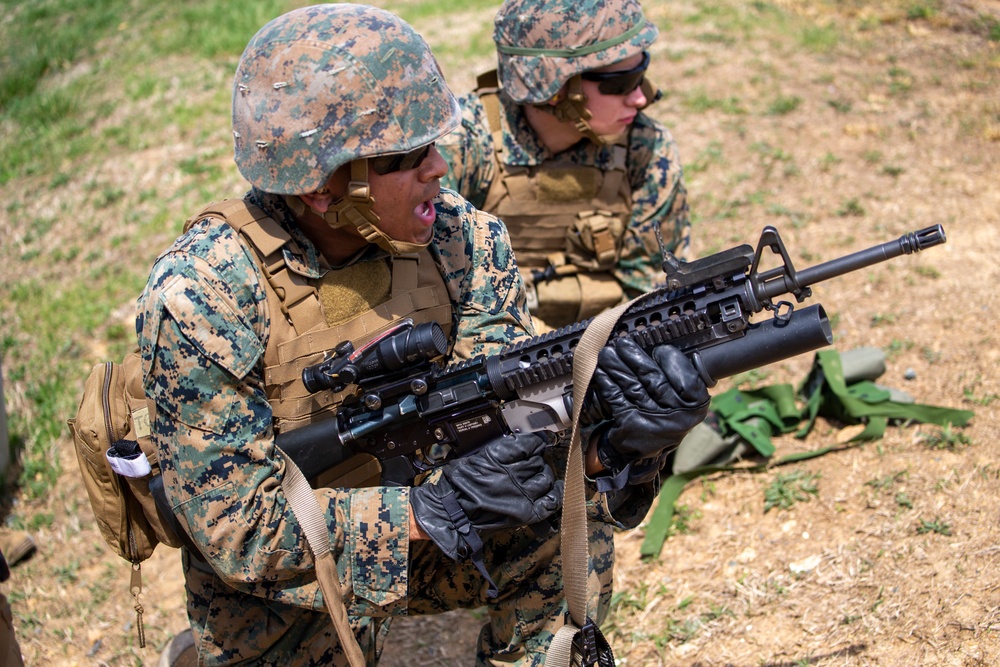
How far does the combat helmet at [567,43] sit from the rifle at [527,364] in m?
1.98

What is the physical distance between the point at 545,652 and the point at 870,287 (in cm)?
379

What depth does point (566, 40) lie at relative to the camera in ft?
14.8

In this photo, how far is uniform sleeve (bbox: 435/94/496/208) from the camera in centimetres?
455

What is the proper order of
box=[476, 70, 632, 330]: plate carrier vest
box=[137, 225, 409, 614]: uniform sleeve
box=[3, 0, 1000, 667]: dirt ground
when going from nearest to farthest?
box=[137, 225, 409, 614]: uniform sleeve, box=[3, 0, 1000, 667]: dirt ground, box=[476, 70, 632, 330]: plate carrier vest

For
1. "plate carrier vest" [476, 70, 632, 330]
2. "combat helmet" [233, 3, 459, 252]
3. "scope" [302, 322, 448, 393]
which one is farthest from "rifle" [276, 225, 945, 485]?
"plate carrier vest" [476, 70, 632, 330]

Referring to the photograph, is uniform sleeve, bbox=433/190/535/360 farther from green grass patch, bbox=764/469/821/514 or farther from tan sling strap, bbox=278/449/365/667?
green grass patch, bbox=764/469/821/514

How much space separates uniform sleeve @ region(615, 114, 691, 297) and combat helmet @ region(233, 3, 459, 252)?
2.24 metres

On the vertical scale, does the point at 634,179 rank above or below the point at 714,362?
below

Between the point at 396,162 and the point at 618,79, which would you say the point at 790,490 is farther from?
the point at 396,162

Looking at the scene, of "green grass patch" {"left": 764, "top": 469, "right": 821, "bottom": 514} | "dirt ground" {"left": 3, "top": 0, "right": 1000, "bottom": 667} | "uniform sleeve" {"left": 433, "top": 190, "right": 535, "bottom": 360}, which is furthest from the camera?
"green grass patch" {"left": 764, "top": 469, "right": 821, "bottom": 514}

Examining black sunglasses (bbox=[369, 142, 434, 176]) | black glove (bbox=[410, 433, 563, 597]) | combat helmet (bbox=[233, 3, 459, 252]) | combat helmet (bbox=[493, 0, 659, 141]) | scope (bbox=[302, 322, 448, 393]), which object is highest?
combat helmet (bbox=[233, 3, 459, 252])

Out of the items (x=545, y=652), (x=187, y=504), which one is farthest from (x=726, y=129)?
(x=187, y=504)

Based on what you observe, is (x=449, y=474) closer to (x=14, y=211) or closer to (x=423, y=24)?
(x=14, y=211)

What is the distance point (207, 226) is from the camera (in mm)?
2850
